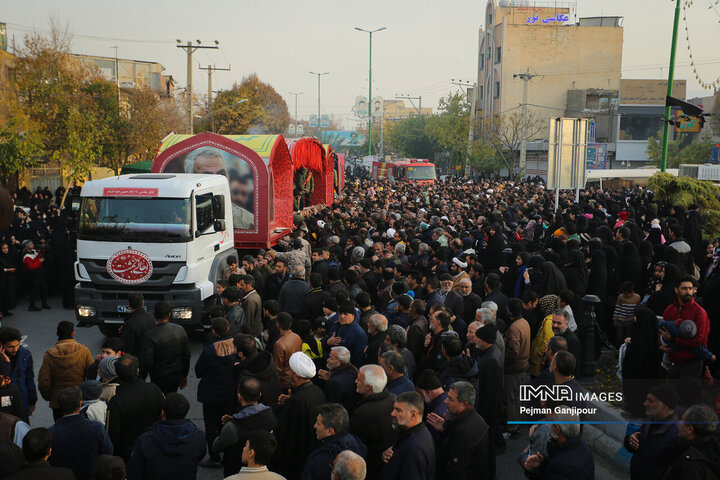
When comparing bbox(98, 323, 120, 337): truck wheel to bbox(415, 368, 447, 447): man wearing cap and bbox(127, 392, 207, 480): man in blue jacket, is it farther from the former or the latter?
bbox(415, 368, 447, 447): man wearing cap

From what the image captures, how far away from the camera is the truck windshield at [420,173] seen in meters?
46.0

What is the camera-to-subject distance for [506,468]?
704 centimetres

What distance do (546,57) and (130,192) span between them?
6080 centimetres

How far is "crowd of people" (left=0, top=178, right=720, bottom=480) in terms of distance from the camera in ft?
15.3

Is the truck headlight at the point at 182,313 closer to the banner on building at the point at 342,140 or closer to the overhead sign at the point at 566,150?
the overhead sign at the point at 566,150

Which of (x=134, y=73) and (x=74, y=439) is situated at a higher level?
(x=134, y=73)

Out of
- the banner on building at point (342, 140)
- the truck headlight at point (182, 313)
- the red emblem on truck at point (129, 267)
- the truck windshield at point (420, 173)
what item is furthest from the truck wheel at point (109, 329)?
the banner on building at point (342, 140)

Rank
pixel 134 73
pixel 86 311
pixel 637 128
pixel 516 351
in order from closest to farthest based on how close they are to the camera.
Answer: pixel 516 351 < pixel 86 311 < pixel 637 128 < pixel 134 73

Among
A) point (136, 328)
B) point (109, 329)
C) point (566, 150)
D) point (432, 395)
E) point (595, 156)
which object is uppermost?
point (595, 156)

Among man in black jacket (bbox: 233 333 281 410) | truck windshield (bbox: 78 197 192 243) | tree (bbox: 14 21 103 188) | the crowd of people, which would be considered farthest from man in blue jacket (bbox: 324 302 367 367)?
tree (bbox: 14 21 103 188)

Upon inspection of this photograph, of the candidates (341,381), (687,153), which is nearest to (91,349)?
(341,381)

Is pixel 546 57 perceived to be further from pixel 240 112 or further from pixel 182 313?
pixel 182 313

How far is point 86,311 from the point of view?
10.7m

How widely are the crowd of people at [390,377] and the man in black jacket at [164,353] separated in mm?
16
